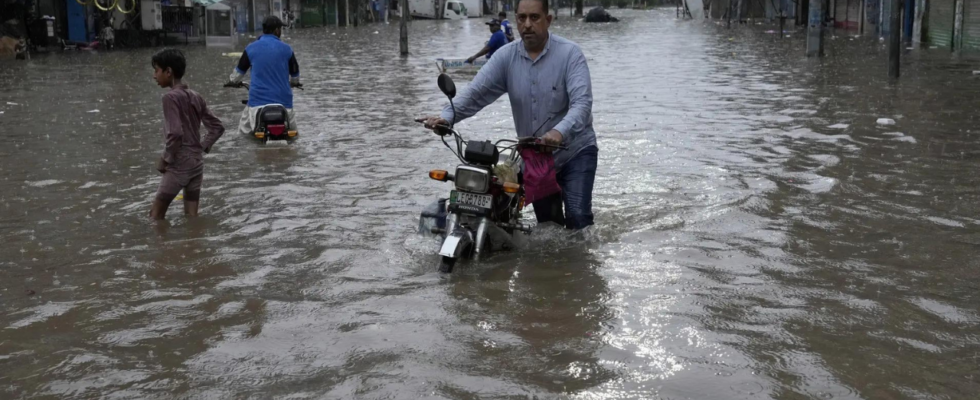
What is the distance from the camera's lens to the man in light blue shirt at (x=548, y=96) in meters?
5.73

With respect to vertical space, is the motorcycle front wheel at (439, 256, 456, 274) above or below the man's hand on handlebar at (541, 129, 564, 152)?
below

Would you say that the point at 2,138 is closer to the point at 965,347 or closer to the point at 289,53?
the point at 289,53

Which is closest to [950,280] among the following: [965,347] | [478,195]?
[965,347]

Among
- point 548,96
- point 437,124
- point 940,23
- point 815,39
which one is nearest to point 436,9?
point 940,23

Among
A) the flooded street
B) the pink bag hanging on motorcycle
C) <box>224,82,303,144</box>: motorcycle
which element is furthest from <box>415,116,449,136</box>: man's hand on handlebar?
<box>224,82,303,144</box>: motorcycle

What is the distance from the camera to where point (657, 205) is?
311 inches

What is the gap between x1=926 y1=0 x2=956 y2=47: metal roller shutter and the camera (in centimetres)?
2705

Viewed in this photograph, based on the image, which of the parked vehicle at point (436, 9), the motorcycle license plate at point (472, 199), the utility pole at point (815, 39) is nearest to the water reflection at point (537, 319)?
the motorcycle license plate at point (472, 199)

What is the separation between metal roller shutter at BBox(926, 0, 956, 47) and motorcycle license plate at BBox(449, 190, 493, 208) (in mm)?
24163

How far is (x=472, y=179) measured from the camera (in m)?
5.71

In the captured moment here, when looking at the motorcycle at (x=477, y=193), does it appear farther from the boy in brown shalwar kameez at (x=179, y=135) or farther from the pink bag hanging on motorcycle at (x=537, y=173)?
the boy in brown shalwar kameez at (x=179, y=135)

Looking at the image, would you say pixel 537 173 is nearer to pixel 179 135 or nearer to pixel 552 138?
pixel 552 138

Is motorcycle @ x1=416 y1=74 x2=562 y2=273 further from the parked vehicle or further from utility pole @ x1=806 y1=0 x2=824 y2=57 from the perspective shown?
the parked vehicle

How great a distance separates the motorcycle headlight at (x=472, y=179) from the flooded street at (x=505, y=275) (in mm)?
516
